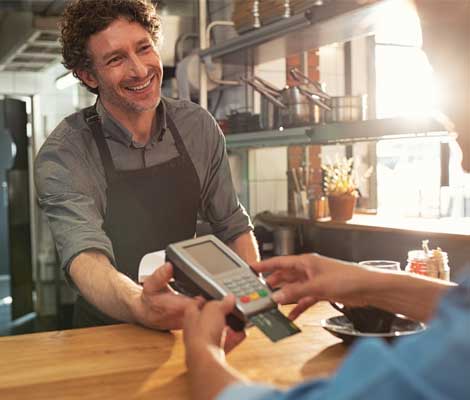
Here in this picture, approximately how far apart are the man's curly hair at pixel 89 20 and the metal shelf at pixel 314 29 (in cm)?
94

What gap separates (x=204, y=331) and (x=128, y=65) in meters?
1.34

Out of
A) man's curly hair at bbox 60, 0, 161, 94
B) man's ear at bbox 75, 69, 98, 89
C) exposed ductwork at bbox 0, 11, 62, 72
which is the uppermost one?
exposed ductwork at bbox 0, 11, 62, 72

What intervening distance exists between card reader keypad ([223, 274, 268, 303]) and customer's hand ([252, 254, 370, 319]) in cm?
7

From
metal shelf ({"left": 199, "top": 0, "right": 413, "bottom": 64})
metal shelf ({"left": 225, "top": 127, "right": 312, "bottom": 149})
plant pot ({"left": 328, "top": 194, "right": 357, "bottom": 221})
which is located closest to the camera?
metal shelf ({"left": 199, "top": 0, "right": 413, "bottom": 64})

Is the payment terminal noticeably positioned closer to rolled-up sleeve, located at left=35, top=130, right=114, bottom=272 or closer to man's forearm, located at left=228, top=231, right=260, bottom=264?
rolled-up sleeve, located at left=35, top=130, right=114, bottom=272

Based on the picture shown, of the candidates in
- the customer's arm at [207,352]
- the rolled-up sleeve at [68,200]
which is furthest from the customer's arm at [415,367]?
the rolled-up sleeve at [68,200]

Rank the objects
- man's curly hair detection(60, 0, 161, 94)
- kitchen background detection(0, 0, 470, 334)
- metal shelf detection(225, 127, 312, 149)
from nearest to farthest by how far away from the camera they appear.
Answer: man's curly hair detection(60, 0, 161, 94) → kitchen background detection(0, 0, 470, 334) → metal shelf detection(225, 127, 312, 149)

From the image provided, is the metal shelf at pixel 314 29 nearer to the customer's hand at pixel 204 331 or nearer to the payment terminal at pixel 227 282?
the payment terminal at pixel 227 282

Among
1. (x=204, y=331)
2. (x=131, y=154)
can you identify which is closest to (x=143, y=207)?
(x=131, y=154)

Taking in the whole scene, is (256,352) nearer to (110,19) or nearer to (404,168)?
(110,19)

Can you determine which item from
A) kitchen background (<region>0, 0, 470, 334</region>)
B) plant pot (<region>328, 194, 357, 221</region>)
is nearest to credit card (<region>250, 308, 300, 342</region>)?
kitchen background (<region>0, 0, 470, 334</region>)

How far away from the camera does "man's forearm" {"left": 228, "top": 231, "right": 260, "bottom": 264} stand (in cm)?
223

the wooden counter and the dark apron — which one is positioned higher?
the dark apron

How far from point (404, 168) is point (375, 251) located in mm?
923
